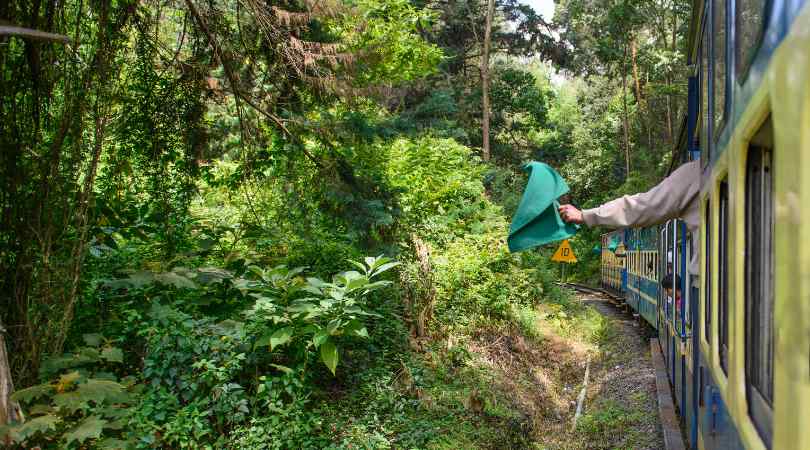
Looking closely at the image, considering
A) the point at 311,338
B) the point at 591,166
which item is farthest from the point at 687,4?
the point at 311,338

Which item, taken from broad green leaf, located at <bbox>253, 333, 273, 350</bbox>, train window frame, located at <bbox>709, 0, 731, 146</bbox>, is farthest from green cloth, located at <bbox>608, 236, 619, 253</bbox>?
train window frame, located at <bbox>709, 0, 731, 146</bbox>

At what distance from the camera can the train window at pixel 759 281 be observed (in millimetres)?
1859

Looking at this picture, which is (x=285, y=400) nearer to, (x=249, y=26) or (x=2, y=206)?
(x=2, y=206)

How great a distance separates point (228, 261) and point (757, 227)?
6362mm

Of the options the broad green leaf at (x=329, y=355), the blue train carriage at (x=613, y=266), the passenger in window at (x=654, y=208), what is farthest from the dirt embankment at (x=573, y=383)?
the blue train carriage at (x=613, y=266)

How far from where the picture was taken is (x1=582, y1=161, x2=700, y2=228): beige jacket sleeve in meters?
3.32

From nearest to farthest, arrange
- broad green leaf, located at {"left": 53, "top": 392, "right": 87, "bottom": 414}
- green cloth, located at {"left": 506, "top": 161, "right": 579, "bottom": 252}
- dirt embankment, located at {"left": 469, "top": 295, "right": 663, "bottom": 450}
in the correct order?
1. green cloth, located at {"left": 506, "top": 161, "right": 579, "bottom": 252}
2. broad green leaf, located at {"left": 53, "top": 392, "right": 87, "bottom": 414}
3. dirt embankment, located at {"left": 469, "top": 295, "right": 663, "bottom": 450}

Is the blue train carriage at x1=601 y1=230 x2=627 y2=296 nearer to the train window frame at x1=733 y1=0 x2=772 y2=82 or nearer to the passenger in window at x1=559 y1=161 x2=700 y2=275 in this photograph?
the passenger in window at x1=559 y1=161 x2=700 y2=275

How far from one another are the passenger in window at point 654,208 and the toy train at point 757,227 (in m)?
0.13

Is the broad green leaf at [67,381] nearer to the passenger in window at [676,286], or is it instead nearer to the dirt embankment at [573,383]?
the dirt embankment at [573,383]

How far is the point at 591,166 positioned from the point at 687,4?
11528mm

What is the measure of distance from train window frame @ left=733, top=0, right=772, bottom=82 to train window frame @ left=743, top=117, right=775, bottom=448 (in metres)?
0.20

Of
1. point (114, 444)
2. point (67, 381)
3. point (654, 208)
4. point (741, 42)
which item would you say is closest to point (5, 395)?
point (67, 381)

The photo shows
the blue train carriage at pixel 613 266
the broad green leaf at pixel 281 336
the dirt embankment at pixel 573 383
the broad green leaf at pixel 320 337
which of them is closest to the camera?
the broad green leaf at pixel 281 336
